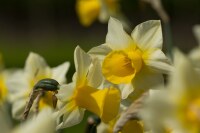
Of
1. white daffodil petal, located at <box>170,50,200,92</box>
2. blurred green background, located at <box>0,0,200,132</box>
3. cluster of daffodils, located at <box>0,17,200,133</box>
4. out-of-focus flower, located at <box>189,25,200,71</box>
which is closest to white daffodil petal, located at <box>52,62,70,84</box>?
cluster of daffodils, located at <box>0,17,200,133</box>

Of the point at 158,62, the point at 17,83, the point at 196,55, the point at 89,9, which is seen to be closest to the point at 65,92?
the point at 158,62

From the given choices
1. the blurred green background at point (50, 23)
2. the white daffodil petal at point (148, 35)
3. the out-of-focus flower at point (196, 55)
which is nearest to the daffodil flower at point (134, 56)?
the white daffodil petal at point (148, 35)

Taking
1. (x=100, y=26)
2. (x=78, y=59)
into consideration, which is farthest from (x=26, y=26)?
(x=78, y=59)

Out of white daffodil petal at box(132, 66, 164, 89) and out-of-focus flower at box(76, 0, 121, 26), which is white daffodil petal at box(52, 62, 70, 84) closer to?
white daffodil petal at box(132, 66, 164, 89)

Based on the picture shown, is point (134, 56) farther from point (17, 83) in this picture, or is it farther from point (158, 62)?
point (17, 83)

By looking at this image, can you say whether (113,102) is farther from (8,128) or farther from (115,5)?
(115,5)

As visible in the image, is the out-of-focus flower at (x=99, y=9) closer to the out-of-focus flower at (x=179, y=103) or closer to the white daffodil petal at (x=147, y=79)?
the white daffodil petal at (x=147, y=79)
